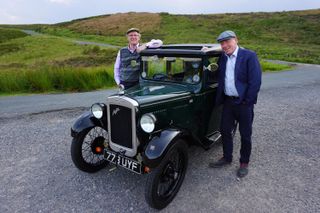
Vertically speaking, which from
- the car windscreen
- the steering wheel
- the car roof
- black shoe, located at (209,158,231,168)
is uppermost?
the car roof

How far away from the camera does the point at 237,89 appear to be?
3.83 meters

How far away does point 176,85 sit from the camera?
169 inches

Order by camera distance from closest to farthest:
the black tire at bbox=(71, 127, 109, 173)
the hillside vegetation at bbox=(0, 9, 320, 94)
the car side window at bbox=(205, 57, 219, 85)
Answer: the black tire at bbox=(71, 127, 109, 173) → the car side window at bbox=(205, 57, 219, 85) → the hillside vegetation at bbox=(0, 9, 320, 94)

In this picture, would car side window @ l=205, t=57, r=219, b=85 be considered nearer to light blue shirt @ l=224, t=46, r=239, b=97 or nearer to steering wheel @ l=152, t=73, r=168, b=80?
light blue shirt @ l=224, t=46, r=239, b=97

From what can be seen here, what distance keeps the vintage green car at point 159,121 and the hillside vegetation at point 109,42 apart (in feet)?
24.1

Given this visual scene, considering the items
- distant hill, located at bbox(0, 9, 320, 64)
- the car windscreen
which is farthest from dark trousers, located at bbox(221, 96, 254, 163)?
distant hill, located at bbox(0, 9, 320, 64)

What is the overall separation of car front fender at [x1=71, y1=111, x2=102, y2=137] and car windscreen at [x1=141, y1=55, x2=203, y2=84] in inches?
43.7

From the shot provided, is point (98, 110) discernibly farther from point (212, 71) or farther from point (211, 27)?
point (211, 27)

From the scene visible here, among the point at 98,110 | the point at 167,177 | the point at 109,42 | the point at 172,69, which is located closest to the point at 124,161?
the point at 167,177

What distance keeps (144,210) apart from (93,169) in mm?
1187

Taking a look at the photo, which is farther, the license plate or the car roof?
the car roof

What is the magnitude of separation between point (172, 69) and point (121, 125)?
52.9 inches

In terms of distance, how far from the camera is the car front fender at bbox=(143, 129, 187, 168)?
3.21 metres

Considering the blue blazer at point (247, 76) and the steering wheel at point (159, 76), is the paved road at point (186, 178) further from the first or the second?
the steering wheel at point (159, 76)
